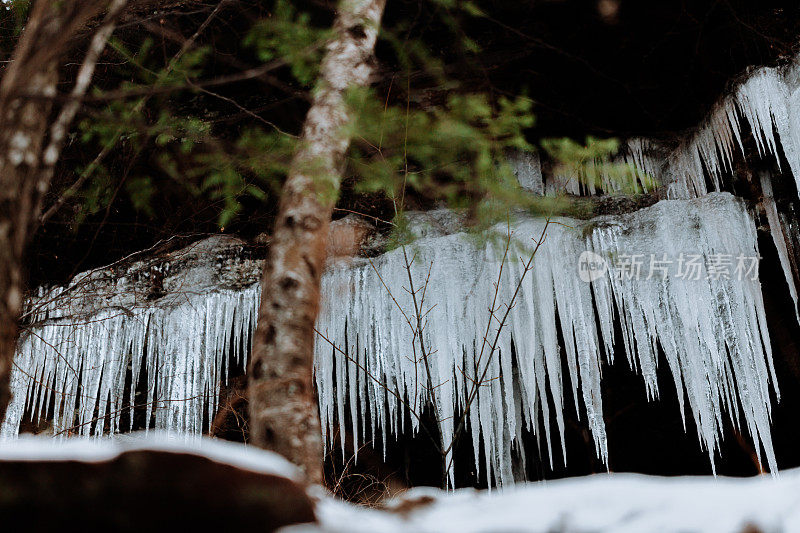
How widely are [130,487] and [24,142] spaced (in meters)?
0.87

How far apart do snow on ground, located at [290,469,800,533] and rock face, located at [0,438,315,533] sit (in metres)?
0.12

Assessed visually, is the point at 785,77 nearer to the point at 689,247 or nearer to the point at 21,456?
the point at 689,247

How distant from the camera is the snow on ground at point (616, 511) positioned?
2.80 ft

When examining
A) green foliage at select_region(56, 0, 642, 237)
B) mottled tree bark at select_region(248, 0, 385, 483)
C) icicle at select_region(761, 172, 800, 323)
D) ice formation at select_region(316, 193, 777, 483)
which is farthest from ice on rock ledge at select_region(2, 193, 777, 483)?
mottled tree bark at select_region(248, 0, 385, 483)

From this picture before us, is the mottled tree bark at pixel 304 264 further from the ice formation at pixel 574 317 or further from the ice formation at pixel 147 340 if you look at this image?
the ice formation at pixel 147 340

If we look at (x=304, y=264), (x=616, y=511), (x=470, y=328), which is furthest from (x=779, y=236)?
(x=616, y=511)

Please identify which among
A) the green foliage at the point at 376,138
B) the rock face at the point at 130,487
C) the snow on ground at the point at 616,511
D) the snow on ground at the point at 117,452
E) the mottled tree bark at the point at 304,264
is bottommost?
the snow on ground at the point at 616,511

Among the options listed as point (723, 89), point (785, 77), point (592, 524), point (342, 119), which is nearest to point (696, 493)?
point (592, 524)

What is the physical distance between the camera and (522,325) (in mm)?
4672

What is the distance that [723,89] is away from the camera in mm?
4797

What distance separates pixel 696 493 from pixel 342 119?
201cm

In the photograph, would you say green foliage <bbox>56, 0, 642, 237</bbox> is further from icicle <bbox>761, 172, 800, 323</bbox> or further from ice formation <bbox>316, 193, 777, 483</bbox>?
icicle <bbox>761, 172, 800, 323</bbox>

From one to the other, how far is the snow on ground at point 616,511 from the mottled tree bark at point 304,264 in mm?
776

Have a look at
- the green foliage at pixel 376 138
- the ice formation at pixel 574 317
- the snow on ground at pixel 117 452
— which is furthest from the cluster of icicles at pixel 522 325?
the snow on ground at pixel 117 452
